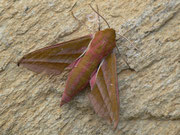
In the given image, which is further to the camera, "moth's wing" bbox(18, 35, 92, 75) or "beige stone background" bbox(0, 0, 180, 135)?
"beige stone background" bbox(0, 0, 180, 135)

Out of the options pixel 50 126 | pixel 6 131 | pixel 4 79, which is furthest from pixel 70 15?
pixel 6 131

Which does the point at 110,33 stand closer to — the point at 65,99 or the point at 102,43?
the point at 102,43

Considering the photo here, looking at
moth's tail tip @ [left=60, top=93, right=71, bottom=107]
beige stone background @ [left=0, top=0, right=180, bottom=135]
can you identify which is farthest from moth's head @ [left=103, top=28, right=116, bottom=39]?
moth's tail tip @ [left=60, top=93, right=71, bottom=107]

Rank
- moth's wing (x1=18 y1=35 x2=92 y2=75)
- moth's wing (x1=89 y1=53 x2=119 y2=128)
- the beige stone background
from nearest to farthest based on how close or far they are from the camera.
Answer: moth's wing (x1=89 y1=53 x2=119 y2=128) → moth's wing (x1=18 y1=35 x2=92 y2=75) → the beige stone background

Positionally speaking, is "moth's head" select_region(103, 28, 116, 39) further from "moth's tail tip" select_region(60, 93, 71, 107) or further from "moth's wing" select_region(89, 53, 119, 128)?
"moth's tail tip" select_region(60, 93, 71, 107)

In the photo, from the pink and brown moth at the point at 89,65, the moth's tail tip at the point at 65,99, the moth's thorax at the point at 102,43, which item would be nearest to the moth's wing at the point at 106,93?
the pink and brown moth at the point at 89,65

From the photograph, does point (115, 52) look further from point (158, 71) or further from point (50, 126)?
point (50, 126)
